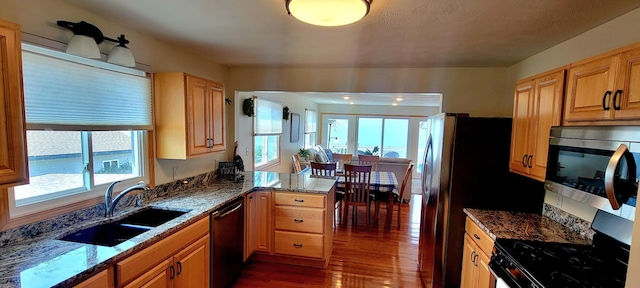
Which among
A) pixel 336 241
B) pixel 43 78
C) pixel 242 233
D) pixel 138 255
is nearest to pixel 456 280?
pixel 336 241

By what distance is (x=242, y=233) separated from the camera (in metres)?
2.76

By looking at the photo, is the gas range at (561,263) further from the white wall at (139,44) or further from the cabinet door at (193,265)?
the white wall at (139,44)

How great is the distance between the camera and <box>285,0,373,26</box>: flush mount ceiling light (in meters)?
1.33

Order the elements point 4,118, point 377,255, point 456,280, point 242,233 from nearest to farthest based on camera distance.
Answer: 1. point 4,118
2. point 456,280
3. point 242,233
4. point 377,255

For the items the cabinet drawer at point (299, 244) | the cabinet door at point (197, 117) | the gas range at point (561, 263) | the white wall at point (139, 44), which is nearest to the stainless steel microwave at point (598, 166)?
the gas range at point (561, 263)

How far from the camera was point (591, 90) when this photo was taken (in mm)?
1456

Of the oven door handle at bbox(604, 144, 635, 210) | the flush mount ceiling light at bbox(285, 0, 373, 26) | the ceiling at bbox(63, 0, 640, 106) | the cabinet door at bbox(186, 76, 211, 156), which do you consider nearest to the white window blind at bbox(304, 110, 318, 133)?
the ceiling at bbox(63, 0, 640, 106)

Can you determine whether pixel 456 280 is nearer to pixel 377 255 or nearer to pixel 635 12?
pixel 377 255

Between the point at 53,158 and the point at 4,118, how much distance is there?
66 cm

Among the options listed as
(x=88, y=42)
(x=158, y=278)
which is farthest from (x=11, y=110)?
(x=158, y=278)

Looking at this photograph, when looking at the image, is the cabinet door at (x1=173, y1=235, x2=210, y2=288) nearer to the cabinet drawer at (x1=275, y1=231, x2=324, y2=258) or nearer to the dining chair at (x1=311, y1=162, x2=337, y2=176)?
the cabinet drawer at (x1=275, y1=231, x2=324, y2=258)

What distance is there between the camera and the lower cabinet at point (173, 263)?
58.1 inches

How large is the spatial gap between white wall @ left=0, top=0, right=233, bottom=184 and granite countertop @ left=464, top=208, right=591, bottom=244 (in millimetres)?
2651

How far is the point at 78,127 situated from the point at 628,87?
2.97 metres
